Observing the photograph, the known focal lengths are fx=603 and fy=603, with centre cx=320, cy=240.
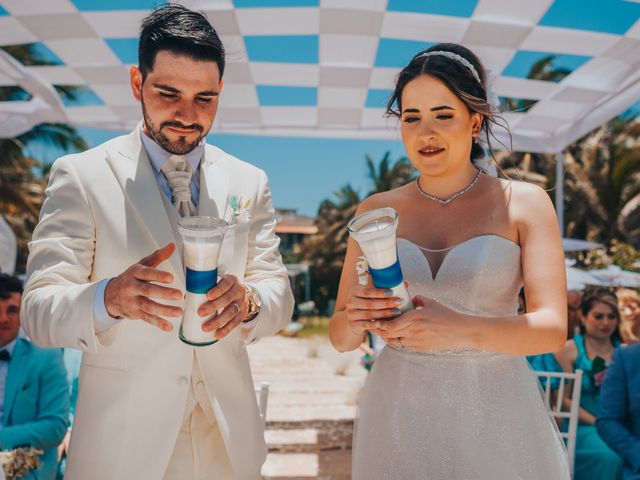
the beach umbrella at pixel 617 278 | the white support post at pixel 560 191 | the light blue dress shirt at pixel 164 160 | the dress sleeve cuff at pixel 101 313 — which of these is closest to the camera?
the dress sleeve cuff at pixel 101 313

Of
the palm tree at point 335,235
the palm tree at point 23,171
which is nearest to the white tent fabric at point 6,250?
the palm tree at point 23,171

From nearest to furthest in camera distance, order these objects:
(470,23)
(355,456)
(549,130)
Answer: (355,456) < (470,23) < (549,130)

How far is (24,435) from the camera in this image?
119 inches

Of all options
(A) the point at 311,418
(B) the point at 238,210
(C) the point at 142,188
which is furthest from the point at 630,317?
(C) the point at 142,188

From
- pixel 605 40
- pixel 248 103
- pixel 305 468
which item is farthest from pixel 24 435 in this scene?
pixel 605 40

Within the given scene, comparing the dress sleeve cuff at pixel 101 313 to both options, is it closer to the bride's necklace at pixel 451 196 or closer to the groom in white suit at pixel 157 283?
the groom in white suit at pixel 157 283

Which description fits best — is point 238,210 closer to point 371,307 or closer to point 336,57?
point 371,307

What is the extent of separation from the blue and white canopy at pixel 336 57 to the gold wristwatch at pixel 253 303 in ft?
5.97

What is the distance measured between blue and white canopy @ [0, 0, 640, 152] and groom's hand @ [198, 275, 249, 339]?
204 centimetres

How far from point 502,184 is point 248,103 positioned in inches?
154

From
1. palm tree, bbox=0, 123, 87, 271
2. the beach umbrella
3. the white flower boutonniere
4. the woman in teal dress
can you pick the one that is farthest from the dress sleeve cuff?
palm tree, bbox=0, 123, 87, 271

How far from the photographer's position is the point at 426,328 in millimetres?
1407

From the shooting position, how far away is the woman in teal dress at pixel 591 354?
157 inches

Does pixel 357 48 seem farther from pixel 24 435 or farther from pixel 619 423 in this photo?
pixel 24 435
